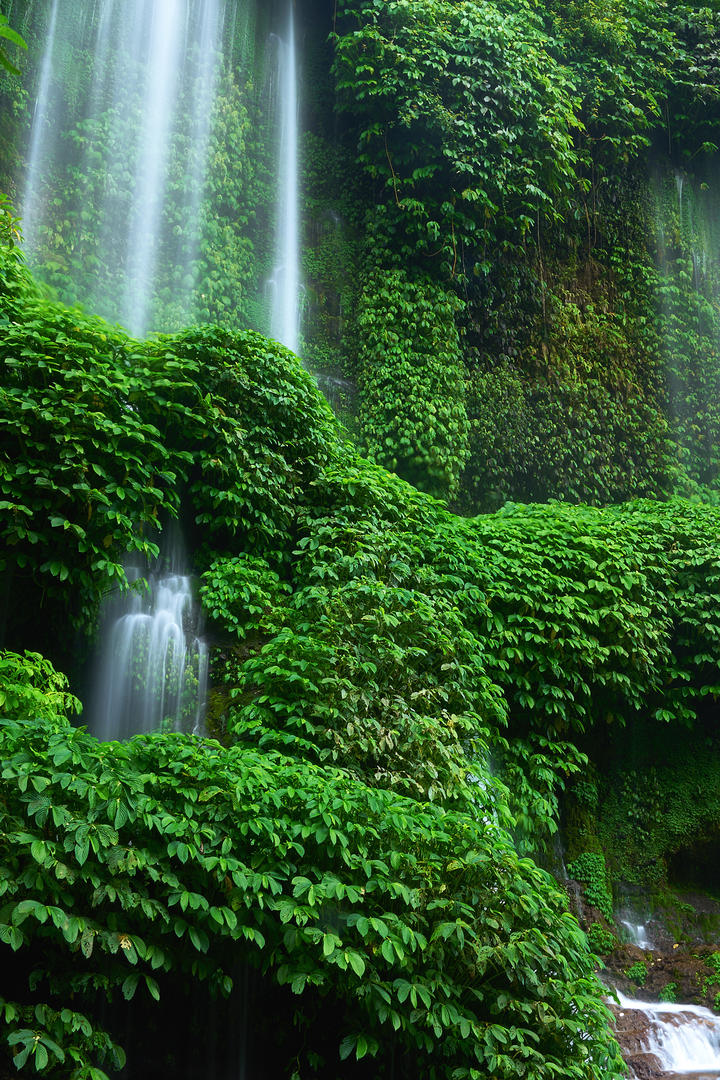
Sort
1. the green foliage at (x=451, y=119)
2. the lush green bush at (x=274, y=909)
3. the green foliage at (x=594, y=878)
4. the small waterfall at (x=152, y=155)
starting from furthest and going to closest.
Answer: the green foliage at (x=451, y=119) → the small waterfall at (x=152, y=155) → the green foliage at (x=594, y=878) → the lush green bush at (x=274, y=909)

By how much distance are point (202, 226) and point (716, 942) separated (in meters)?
10.7

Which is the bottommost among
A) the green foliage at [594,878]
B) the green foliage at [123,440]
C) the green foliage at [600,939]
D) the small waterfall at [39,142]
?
the green foliage at [600,939]

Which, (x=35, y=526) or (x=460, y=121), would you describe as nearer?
(x=35, y=526)

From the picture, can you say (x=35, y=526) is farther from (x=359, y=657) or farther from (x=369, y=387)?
(x=369, y=387)

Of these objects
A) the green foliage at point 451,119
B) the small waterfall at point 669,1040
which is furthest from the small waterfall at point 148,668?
the green foliage at point 451,119

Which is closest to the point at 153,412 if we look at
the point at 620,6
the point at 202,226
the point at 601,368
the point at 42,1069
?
the point at 42,1069

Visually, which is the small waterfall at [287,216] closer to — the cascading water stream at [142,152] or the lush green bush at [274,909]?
the cascading water stream at [142,152]

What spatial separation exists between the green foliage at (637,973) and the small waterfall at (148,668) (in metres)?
4.34

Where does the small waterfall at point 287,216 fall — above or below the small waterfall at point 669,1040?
above

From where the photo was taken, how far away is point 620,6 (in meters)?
14.2

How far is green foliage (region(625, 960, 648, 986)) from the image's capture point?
22.9 ft

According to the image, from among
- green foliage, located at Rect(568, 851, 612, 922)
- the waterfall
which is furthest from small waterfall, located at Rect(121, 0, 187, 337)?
green foliage, located at Rect(568, 851, 612, 922)

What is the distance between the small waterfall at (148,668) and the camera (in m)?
5.99

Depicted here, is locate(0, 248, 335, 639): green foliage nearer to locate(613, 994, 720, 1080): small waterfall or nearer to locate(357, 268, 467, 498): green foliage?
locate(357, 268, 467, 498): green foliage
